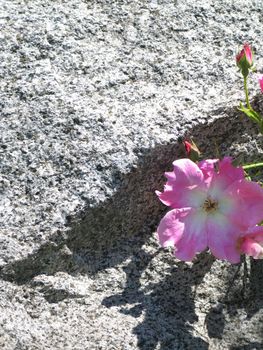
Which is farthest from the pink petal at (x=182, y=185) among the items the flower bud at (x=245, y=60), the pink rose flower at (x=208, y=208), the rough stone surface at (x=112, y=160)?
the flower bud at (x=245, y=60)

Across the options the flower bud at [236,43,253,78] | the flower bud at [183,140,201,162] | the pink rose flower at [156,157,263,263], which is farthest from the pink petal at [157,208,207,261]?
the flower bud at [236,43,253,78]

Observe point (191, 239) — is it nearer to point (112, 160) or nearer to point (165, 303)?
point (165, 303)

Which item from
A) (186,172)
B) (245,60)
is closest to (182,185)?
(186,172)

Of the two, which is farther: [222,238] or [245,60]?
[245,60]

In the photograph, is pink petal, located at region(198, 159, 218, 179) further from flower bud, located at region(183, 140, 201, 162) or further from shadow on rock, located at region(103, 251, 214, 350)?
shadow on rock, located at region(103, 251, 214, 350)

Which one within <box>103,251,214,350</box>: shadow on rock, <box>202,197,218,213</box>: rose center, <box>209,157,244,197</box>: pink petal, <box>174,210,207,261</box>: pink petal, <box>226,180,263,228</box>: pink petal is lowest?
<box>103,251,214,350</box>: shadow on rock

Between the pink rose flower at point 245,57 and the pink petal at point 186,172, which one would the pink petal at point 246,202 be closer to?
the pink petal at point 186,172

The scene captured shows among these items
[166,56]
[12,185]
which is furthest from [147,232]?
[166,56]
